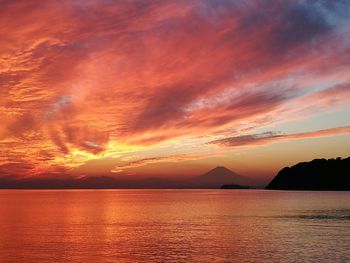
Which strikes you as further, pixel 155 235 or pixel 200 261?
pixel 155 235

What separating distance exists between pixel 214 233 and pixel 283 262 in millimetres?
34537

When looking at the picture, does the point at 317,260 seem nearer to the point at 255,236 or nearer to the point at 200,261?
the point at 200,261

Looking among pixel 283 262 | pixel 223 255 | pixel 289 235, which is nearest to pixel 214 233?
pixel 289 235

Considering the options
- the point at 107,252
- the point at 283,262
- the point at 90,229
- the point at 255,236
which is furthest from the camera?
the point at 90,229

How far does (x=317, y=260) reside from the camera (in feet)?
195

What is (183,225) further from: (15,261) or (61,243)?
(15,261)

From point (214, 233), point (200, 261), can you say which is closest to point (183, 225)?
point (214, 233)

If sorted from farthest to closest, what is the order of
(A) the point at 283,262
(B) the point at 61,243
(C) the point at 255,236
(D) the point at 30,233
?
(D) the point at 30,233
(C) the point at 255,236
(B) the point at 61,243
(A) the point at 283,262

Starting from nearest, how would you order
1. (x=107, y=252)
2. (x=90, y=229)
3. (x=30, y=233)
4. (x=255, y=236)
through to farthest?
(x=107, y=252) → (x=255, y=236) → (x=30, y=233) → (x=90, y=229)

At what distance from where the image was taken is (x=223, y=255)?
64812 mm

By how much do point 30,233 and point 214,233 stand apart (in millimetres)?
39037

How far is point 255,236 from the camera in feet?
284

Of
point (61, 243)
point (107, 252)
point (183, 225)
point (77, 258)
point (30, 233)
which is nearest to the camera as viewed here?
point (77, 258)

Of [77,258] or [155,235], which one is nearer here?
[77,258]
